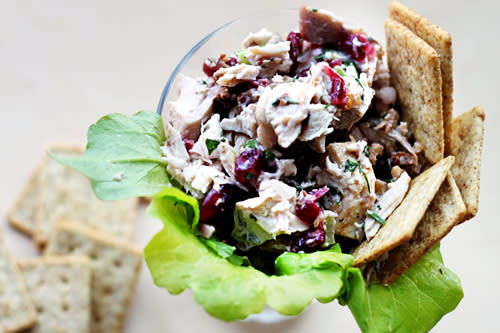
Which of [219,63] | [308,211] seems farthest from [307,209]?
[219,63]

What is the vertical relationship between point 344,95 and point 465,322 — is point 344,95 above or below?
above

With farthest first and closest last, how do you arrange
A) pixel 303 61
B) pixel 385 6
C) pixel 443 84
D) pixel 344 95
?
pixel 385 6, pixel 303 61, pixel 443 84, pixel 344 95

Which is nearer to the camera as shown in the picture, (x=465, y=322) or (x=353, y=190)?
(x=353, y=190)

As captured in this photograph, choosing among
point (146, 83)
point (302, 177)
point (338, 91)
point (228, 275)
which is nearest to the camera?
point (228, 275)

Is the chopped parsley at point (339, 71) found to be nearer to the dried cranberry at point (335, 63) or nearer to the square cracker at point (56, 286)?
the dried cranberry at point (335, 63)

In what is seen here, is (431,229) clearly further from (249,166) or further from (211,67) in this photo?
(211,67)

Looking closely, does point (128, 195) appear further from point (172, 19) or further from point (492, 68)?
point (492, 68)

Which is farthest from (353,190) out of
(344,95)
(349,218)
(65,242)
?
(65,242)

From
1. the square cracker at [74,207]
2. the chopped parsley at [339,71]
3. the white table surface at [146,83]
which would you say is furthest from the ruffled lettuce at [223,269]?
the square cracker at [74,207]
